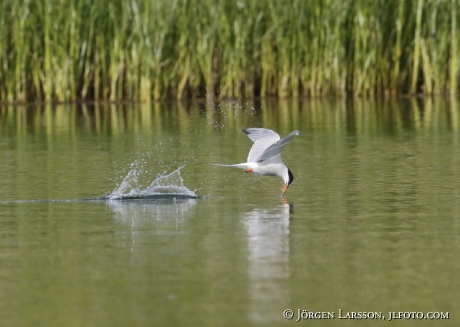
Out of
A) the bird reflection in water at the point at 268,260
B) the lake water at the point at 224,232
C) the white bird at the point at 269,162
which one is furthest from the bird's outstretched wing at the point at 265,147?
the bird reflection in water at the point at 268,260

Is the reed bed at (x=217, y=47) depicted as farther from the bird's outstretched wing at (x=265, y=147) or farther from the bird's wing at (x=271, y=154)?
the bird's wing at (x=271, y=154)

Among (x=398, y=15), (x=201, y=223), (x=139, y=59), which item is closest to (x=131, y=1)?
(x=139, y=59)

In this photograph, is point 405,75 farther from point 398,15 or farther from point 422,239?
point 422,239

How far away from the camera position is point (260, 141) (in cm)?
961

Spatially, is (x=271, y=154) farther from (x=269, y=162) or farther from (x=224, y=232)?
(x=224, y=232)

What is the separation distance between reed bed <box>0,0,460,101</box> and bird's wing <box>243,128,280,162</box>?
36.8ft

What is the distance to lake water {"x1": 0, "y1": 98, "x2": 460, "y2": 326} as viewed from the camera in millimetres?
5289

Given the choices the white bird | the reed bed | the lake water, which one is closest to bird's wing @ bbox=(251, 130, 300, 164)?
the white bird

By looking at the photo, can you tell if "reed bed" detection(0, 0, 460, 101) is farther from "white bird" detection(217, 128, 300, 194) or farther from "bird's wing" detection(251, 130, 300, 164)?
"bird's wing" detection(251, 130, 300, 164)

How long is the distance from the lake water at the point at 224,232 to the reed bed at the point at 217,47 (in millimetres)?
6365

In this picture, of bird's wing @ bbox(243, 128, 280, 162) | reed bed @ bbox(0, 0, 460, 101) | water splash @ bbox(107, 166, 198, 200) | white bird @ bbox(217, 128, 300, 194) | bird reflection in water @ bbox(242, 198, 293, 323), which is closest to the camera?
bird reflection in water @ bbox(242, 198, 293, 323)

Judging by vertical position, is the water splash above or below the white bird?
below

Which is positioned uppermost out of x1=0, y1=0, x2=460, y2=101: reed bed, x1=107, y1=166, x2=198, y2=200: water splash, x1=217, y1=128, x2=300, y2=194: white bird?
x1=0, y1=0, x2=460, y2=101: reed bed

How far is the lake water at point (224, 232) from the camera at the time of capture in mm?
5289
